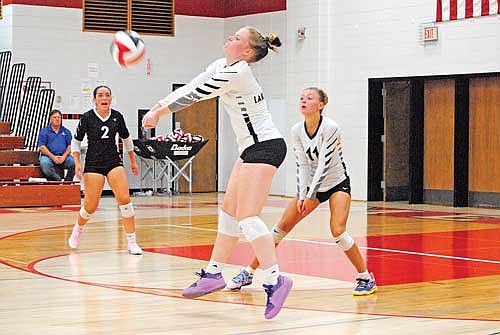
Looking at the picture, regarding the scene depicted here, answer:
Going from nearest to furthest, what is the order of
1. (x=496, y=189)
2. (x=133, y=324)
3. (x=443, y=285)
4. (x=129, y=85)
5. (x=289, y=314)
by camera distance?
(x=133, y=324)
(x=289, y=314)
(x=443, y=285)
(x=496, y=189)
(x=129, y=85)

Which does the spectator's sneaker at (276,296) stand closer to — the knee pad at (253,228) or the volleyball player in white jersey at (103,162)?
the knee pad at (253,228)

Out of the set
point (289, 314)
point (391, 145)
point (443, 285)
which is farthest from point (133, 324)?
point (391, 145)

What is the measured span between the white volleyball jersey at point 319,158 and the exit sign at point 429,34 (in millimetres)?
10735

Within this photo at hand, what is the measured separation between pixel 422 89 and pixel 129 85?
21.6 ft

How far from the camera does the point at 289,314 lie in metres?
6.66

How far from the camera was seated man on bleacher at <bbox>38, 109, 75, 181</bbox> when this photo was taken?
17750 millimetres

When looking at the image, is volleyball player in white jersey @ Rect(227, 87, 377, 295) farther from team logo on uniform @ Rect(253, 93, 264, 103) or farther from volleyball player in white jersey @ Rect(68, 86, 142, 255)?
volleyball player in white jersey @ Rect(68, 86, 142, 255)

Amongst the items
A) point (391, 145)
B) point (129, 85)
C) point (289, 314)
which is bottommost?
point (289, 314)

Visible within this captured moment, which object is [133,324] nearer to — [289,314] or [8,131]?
[289,314]

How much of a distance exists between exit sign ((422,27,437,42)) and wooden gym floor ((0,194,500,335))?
14.9ft

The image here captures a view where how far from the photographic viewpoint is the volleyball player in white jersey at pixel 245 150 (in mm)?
6445

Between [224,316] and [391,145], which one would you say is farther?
[391,145]

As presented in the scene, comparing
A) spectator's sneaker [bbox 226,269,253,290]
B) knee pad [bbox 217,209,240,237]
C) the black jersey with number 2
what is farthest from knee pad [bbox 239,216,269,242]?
the black jersey with number 2

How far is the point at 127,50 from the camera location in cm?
739
